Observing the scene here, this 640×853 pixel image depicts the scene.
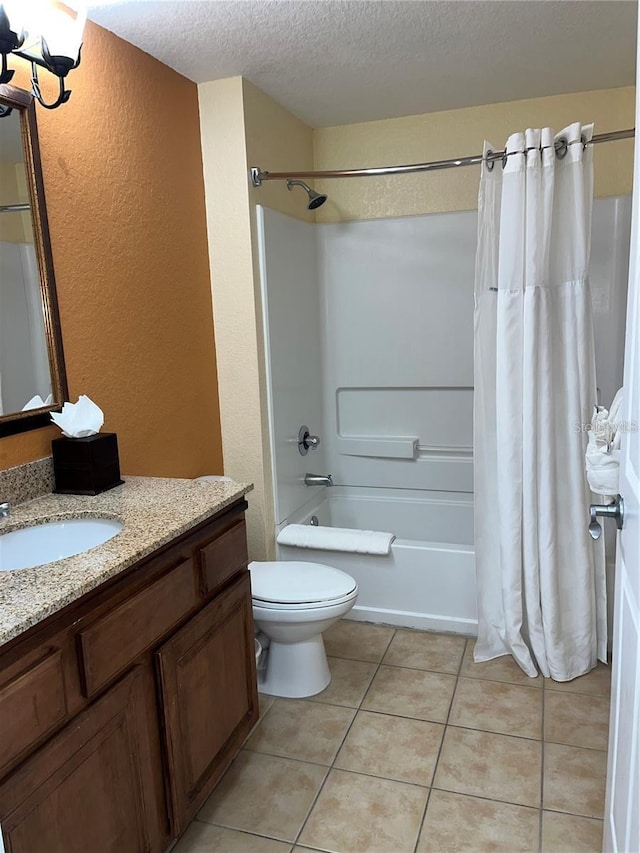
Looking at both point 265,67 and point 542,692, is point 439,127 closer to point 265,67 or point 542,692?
point 265,67

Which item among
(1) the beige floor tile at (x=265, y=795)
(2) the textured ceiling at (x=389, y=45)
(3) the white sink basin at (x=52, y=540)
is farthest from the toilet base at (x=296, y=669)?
(2) the textured ceiling at (x=389, y=45)

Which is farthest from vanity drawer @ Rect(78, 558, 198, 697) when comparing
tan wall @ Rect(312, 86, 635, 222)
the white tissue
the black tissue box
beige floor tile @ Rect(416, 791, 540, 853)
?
tan wall @ Rect(312, 86, 635, 222)

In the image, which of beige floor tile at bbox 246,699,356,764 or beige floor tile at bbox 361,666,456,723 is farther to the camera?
beige floor tile at bbox 361,666,456,723

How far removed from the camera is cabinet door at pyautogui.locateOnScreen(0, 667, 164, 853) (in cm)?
110

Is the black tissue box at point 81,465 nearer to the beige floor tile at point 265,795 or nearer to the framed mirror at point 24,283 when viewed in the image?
the framed mirror at point 24,283

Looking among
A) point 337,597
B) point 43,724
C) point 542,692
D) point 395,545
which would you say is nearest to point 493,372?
point 395,545

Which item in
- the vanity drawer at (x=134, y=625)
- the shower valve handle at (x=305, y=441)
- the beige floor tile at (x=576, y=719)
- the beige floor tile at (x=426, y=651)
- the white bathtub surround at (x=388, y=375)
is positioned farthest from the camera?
the shower valve handle at (x=305, y=441)

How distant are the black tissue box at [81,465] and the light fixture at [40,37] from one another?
875mm

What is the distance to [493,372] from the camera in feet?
7.84

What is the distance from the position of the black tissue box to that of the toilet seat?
688 millimetres

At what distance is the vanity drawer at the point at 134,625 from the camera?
1251 millimetres

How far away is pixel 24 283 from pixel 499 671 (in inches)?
83.0

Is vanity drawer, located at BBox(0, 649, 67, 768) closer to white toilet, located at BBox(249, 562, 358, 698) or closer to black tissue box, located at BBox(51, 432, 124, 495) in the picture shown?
black tissue box, located at BBox(51, 432, 124, 495)

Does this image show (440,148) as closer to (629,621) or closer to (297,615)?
(297,615)
